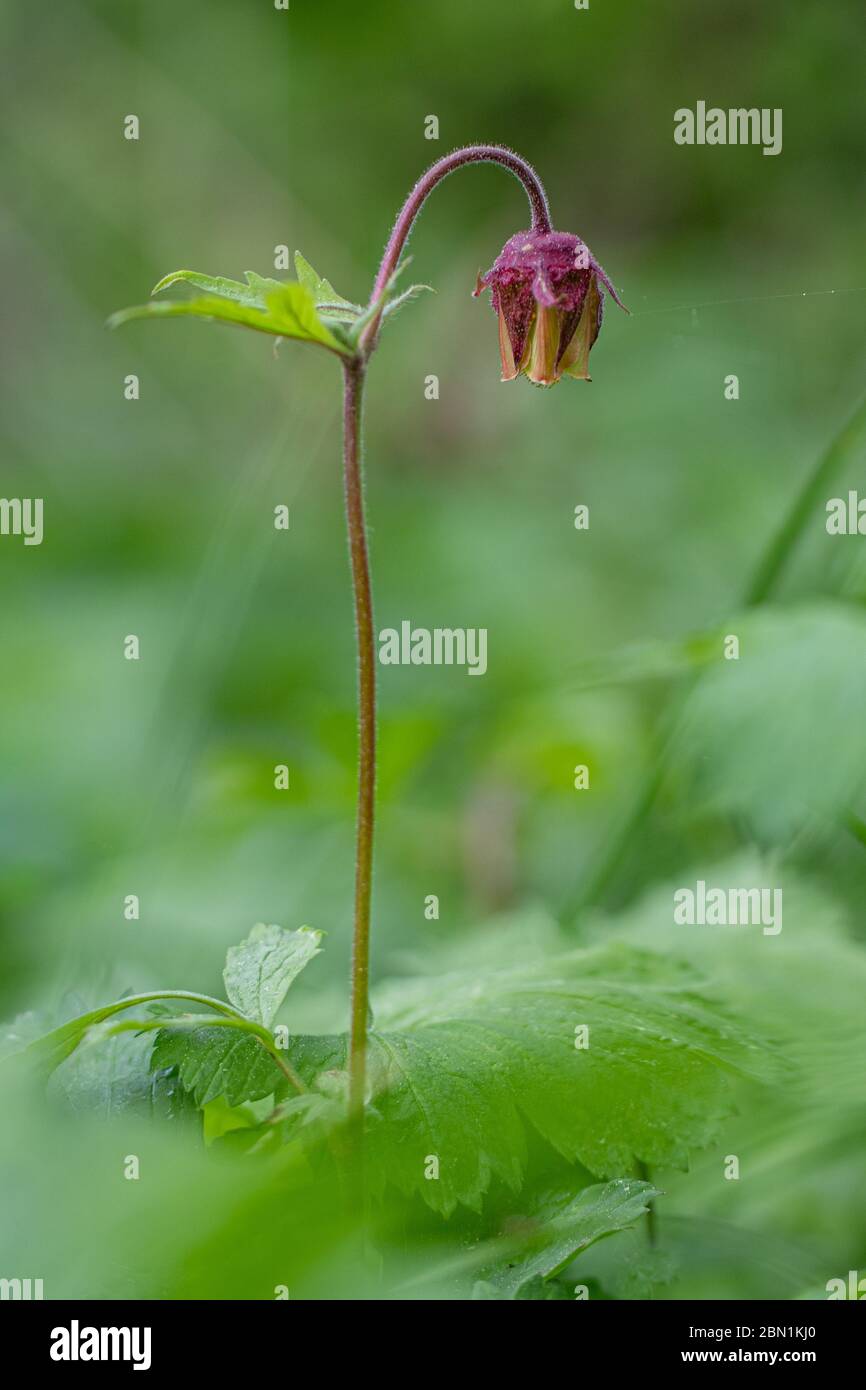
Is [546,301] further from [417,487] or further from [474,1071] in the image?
[417,487]

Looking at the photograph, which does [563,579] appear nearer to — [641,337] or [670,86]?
[641,337]

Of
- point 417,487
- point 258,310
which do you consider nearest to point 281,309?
point 258,310

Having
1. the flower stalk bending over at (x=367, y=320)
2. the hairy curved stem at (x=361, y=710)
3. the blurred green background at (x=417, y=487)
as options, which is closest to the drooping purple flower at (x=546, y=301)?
→ the flower stalk bending over at (x=367, y=320)

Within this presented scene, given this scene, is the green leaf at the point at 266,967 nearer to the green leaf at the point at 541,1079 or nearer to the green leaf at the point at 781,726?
the green leaf at the point at 541,1079

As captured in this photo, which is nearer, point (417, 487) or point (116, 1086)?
point (116, 1086)
